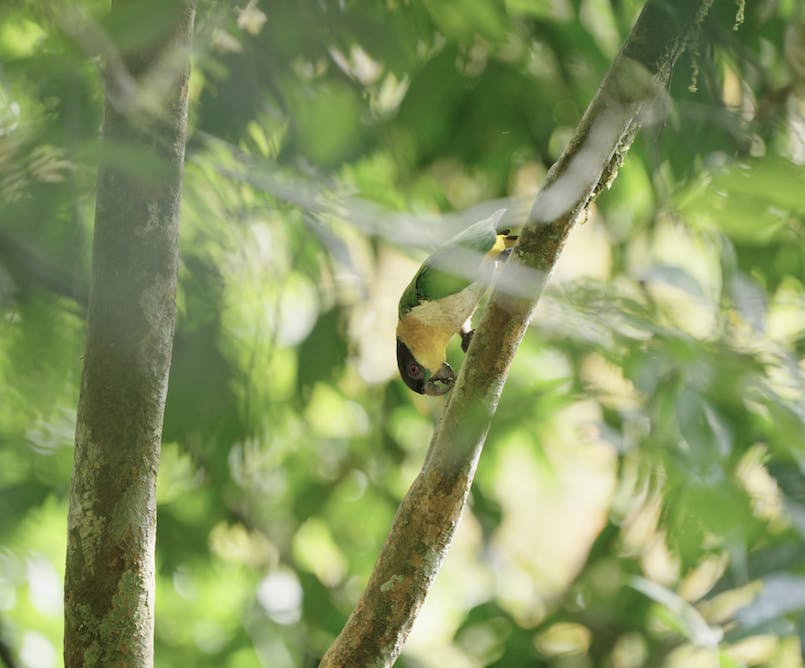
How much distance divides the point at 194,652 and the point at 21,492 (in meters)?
0.62

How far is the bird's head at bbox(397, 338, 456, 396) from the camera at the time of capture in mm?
1646

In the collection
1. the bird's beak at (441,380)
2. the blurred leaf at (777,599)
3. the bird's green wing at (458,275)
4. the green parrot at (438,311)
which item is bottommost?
the blurred leaf at (777,599)

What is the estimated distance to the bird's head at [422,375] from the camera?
5.40 feet

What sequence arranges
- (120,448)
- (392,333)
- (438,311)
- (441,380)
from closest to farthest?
(120,448)
(438,311)
(441,380)
(392,333)

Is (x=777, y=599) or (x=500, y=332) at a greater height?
(x=500, y=332)

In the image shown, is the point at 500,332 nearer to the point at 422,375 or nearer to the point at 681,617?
the point at 681,617

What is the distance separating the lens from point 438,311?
147cm

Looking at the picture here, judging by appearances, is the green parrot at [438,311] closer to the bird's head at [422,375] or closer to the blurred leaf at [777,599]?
the bird's head at [422,375]

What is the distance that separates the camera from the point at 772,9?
88 cm

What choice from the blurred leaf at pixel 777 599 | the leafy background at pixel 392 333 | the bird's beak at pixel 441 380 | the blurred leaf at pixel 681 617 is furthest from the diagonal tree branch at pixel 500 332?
the bird's beak at pixel 441 380

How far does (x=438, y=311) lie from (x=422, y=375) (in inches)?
8.5

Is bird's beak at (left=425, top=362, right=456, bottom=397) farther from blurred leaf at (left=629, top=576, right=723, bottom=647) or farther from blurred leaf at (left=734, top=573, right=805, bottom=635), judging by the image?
blurred leaf at (left=734, top=573, right=805, bottom=635)

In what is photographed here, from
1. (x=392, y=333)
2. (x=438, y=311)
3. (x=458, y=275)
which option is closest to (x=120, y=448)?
(x=458, y=275)

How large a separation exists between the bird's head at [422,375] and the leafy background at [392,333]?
140 millimetres
